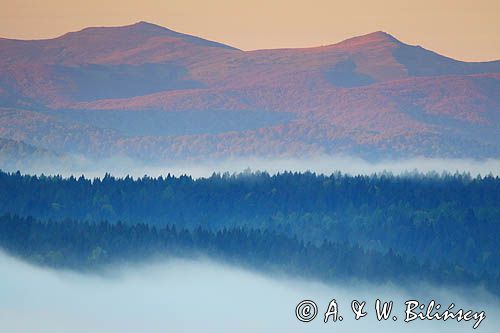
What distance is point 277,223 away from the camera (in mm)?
137750

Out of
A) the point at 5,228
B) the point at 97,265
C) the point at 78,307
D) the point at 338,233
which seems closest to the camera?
the point at 78,307

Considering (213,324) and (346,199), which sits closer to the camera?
(213,324)

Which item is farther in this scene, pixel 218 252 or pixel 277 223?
pixel 277 223

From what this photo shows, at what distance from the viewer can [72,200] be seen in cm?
13775

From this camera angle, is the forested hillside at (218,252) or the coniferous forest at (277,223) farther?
→ the coniferous forest at (277,223)

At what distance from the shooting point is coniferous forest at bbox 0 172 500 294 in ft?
342

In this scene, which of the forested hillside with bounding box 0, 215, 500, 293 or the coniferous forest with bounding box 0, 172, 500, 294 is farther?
the coniferous forest with bounding box 0, 172, 500, 294

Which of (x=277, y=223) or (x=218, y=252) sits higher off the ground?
(x=218, y=252)

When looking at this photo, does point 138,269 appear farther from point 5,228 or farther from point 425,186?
point 425,186

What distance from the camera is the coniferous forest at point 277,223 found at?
342 ft

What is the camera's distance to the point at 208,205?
144375 millimetres

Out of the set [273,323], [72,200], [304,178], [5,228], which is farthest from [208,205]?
[273,323]

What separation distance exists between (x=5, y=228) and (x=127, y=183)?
48.9 m

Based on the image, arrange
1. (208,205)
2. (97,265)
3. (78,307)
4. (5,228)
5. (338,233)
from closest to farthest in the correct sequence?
(78,307), (97,265), (5,228), (338,233), (208,205)
